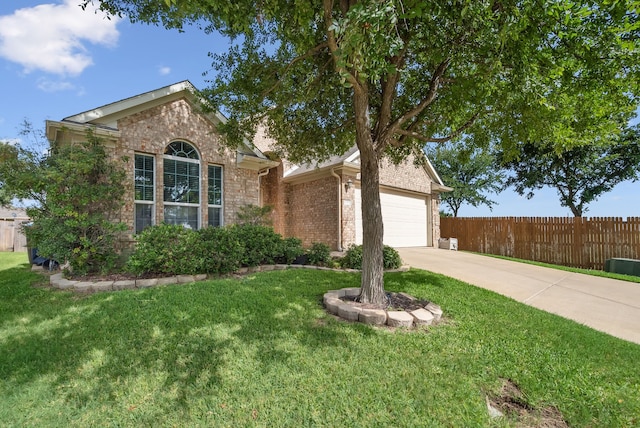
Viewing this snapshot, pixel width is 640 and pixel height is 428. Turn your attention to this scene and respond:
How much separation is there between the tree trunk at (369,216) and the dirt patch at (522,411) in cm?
213

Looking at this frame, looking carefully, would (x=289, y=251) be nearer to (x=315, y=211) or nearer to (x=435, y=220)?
(x=315, y=211)

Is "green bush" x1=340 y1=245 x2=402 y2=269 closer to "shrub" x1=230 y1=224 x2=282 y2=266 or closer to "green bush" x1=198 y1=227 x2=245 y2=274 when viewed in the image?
"shrub" x1=230 y1=224 x2=282 y2=266

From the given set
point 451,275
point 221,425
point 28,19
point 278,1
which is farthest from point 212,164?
point 221,425

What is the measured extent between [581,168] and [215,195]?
1887cm

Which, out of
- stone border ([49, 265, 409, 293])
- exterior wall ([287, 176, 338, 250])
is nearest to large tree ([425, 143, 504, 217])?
exterior wall ([287, 176, 338, 250])

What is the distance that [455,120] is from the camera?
23.0ft

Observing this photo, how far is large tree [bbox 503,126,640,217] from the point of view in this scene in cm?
1589

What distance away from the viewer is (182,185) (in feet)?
30.5

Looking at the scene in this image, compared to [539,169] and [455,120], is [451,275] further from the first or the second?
[539,169]

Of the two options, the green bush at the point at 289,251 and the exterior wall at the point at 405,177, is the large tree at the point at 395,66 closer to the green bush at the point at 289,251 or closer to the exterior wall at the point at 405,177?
the green bush at the point at 289,251

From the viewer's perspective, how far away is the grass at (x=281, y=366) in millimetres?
2619

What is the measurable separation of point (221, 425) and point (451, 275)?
7.25m

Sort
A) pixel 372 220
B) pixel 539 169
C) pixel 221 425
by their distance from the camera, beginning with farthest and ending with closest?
pixel 539 169, pixel 372 220, pixel 221 425

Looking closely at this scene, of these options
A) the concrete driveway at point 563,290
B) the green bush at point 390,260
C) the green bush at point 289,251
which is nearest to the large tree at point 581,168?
the concrete driveway at point 563,290
